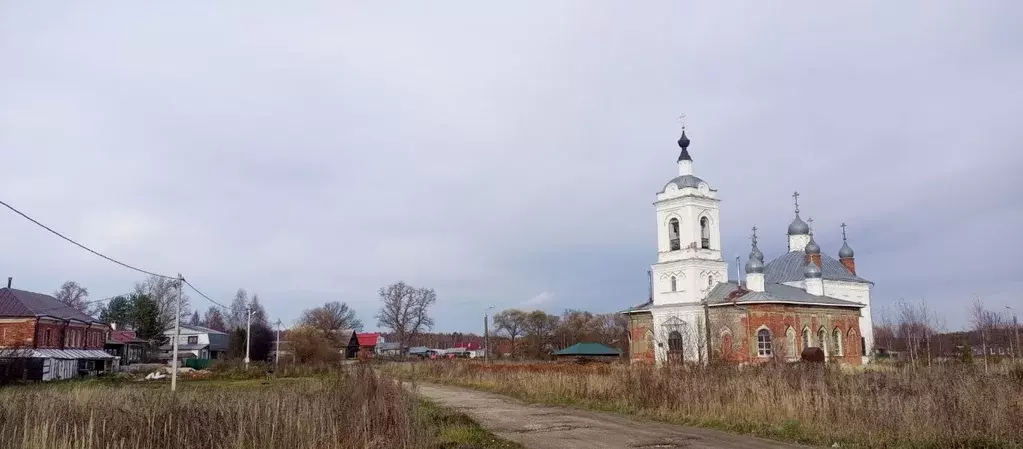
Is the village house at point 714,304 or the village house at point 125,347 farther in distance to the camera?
the village house at point 125,347

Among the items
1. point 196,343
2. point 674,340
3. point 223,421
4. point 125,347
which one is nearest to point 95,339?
point 125,347

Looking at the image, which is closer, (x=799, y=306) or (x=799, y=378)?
(x=799, y=378)

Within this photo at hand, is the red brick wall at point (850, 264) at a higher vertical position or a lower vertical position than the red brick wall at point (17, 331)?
higher

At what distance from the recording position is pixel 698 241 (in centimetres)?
4378

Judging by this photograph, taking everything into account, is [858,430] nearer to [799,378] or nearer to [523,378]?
[799,378]

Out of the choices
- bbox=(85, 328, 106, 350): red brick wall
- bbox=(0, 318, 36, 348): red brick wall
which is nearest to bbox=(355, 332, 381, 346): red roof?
bbox=(85, 328, 106, 350): red brick wall

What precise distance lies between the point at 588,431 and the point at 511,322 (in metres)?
86.4

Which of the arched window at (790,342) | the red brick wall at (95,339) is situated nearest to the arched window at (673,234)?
the arched window at (790,342)

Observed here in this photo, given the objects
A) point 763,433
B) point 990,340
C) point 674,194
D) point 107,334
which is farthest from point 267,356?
point 763,433

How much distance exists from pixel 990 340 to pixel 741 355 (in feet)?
43.6

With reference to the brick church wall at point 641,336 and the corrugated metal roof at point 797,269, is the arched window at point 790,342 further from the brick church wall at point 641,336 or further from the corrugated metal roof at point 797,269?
the corrugated metal roof at point 797,269

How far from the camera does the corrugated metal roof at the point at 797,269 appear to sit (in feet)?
163

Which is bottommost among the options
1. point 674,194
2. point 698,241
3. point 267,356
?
point 267,356

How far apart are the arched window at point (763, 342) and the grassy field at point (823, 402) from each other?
21119mm
